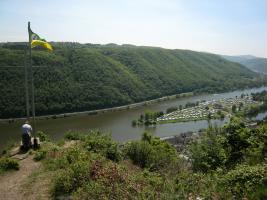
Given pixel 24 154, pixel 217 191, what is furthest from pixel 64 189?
pixel 24 154

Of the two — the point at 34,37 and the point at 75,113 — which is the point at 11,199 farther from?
the point at 75,113

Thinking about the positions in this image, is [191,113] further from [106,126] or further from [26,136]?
[26,136]

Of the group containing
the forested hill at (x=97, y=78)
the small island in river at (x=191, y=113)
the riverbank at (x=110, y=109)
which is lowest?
the small island in river at (x=191, y=113)

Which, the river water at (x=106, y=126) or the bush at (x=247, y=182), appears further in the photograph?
the river water at (x=106, y=126)

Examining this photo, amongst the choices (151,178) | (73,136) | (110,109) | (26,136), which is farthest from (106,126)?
(151,178)

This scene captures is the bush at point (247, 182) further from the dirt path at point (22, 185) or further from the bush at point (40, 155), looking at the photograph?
the bush at point (40, 155)

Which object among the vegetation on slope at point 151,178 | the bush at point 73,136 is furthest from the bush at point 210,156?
the bush at point 73,136

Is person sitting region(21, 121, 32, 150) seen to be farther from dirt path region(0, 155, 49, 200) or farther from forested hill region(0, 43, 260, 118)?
forested hill region(0, 43, 260, 118)
